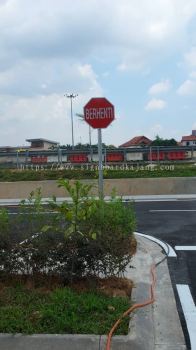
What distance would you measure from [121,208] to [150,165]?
16.0 metres

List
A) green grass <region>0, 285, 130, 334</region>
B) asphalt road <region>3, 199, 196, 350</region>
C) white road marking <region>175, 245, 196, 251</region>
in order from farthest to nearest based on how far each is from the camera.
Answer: white road marking <region>175, 245, 196, 251</region>
asphalt road <region>3, 199, 196, 350</region>
green grass <region>0, 285, 130, 334</region>

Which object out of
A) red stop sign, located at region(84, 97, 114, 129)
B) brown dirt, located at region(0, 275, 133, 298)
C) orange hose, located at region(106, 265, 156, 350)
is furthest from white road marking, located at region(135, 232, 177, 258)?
red stop sign, located at region(84, 97, 114, 129)

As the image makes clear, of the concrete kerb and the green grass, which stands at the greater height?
the green grass

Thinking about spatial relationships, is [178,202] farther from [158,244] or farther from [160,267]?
[160,267]

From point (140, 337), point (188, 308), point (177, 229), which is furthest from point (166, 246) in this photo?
point (140, 337)

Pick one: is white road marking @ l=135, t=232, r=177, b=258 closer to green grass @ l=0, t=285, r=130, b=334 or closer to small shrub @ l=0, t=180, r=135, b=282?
small shrub @ l=0, t=180, r=135, b=282

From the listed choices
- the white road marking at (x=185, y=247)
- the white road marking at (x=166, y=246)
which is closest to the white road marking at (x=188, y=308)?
the white road marking at (x=166, y=246)

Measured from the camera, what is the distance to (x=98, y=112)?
931 centimetres

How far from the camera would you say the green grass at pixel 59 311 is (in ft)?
13.9

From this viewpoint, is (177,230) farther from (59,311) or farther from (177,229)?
(59,311)

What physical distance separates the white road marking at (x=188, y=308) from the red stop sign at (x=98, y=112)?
13.8ft

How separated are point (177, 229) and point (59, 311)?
21.1 ft

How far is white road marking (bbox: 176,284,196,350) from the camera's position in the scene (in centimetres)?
447

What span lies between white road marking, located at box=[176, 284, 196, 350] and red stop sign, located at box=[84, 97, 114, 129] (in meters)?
4.19
